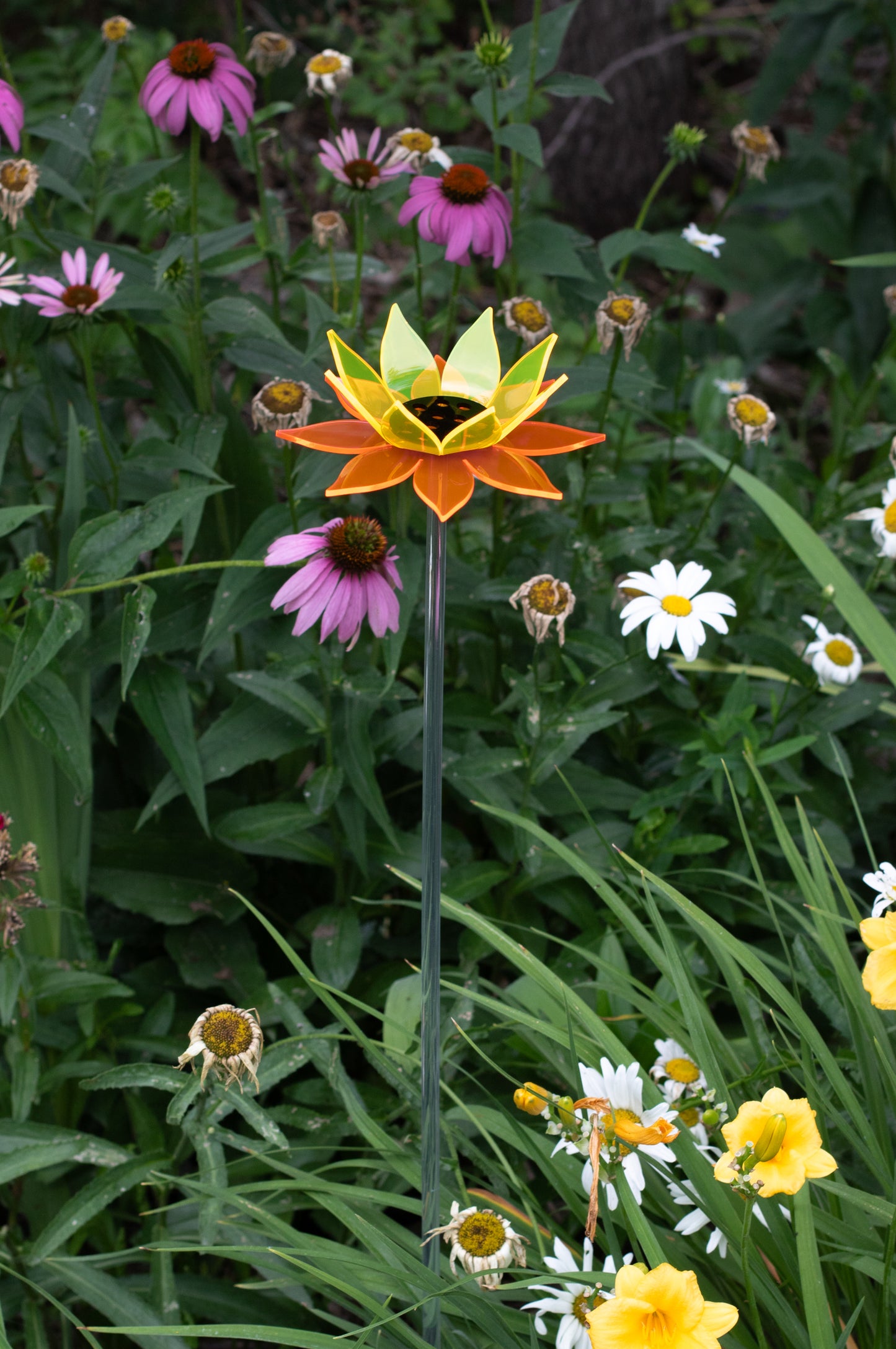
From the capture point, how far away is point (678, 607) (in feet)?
3.28

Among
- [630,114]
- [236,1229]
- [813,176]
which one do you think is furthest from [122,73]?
[236,1229]

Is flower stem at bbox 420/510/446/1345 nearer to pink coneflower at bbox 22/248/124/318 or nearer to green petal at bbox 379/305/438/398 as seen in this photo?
green petal at bbox 379/305/438/398

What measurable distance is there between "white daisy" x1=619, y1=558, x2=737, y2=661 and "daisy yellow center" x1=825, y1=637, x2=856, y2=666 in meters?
0.21

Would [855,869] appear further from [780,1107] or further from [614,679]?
[780,1107]

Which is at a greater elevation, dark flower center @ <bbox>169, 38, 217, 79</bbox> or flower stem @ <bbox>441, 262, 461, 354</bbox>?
dark flower center @ <bbox>169, 38, 217, 79</bbox>

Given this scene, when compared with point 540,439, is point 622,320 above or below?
below

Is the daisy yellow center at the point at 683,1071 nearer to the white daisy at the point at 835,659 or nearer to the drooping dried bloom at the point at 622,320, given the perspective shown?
the white daisy at the point at 835,659

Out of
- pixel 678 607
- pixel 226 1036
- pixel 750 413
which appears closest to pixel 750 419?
pixel 750 413

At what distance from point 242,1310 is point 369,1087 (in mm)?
212

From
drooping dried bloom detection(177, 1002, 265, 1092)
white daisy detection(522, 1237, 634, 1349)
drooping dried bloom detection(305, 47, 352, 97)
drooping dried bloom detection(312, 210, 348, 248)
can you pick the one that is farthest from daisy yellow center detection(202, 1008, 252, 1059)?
drooping dried bloom detection(305, 47, 352, 97)

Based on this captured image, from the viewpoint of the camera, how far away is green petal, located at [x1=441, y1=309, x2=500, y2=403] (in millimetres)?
548

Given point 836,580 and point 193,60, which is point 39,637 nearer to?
point 193,60

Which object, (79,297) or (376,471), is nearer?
(376,471)

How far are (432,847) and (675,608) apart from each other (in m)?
0.50
